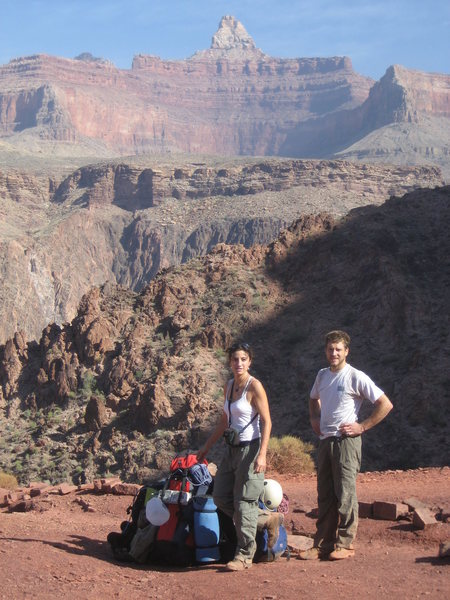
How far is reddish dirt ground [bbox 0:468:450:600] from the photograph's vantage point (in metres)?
7.09

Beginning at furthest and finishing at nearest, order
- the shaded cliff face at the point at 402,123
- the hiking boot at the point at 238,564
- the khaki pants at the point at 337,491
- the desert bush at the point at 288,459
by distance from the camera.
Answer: the shaded cliff face at the point at 402,123 < the desert bush at the point at 288,459 < the khaki pants at the point at 337,491 < the hiking boot at the point at 238,564

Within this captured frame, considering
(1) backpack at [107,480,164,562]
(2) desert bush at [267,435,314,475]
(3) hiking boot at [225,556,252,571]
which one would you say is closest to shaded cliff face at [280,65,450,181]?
(2) desert bush at [267,435,314,475]

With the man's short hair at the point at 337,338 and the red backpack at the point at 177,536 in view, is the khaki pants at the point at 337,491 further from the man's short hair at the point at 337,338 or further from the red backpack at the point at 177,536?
the red backpack at the point at 177,536

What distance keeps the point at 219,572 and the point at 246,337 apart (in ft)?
61.5

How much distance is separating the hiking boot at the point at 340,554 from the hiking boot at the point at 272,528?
0.50 m

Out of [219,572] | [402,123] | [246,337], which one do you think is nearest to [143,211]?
[402,123]

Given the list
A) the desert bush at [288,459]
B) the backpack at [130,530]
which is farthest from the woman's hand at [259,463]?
the desert bush at [288,459]

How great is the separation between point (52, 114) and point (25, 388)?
6782 inches

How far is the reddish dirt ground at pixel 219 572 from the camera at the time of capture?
709 centimetres

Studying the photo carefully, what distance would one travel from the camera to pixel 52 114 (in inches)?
7539

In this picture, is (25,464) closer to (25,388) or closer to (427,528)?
(25,388)

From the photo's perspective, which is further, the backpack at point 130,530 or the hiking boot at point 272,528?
the backpack at point 130,530

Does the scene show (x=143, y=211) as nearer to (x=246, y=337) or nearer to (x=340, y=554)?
(x=246, y=337)

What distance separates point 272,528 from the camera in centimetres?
816
